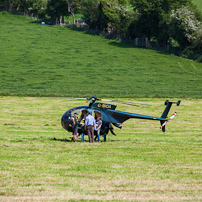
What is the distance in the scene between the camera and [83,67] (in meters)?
88.4

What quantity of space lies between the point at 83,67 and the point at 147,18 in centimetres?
3146

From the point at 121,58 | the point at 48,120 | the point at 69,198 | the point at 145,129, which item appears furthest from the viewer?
the point at 121,58

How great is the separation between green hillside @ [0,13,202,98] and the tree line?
538 cm

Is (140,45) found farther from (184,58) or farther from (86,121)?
(86,121)

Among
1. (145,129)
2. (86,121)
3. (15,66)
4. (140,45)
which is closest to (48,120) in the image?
(145,129)

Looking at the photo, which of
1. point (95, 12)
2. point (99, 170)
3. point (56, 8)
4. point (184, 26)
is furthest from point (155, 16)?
point (99, 170)

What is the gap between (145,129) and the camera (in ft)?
104

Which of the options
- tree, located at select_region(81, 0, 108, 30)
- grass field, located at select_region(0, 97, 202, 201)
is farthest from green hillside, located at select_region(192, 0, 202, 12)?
grass field, located at select_region(0, 97, 202, 201)

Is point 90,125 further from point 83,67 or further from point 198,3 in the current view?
point 198,3

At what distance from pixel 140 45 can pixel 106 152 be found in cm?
10219

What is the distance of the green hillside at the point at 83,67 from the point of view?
210 ft

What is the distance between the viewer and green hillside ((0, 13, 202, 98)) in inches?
2518

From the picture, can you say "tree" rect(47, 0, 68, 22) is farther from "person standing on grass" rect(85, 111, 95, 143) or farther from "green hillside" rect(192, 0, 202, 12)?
"person standing on grass" rect(85, 111, 95, 143)

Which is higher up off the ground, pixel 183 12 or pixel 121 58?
pixel 183 12
